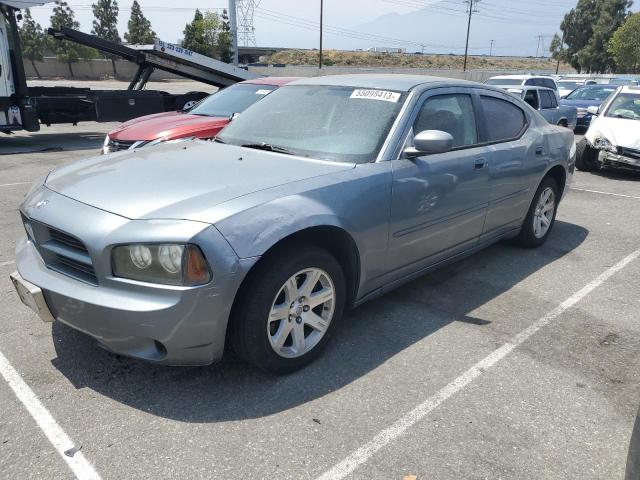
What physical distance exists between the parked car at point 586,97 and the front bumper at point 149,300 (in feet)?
51.9

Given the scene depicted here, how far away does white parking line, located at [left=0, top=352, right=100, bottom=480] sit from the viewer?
2334mm

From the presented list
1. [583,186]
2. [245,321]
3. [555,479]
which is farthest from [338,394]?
[583,186]

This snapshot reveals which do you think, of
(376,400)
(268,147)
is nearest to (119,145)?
(268,147)

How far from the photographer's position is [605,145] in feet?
31.7

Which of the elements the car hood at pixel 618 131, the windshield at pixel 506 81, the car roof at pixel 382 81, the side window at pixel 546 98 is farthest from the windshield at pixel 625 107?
the car roof at pixel 382 81

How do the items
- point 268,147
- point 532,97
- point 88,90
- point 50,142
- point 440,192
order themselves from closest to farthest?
point 268,147 → point 440,192 → point 532,97 → point 50,142 → point 88,90

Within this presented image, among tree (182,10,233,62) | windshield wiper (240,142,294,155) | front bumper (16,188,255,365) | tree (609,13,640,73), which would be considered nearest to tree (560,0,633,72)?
tree (609,13,640,73)

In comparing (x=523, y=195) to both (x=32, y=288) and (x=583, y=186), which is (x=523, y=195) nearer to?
(x=32, y=288)

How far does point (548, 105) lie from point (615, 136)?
338cm

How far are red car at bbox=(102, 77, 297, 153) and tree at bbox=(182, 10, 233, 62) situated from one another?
64.0m

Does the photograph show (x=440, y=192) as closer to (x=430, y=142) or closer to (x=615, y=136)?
(x=430, y=142)

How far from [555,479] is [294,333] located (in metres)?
1.48

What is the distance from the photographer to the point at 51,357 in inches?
126

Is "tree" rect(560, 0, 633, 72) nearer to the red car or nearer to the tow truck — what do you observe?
the tow truck
